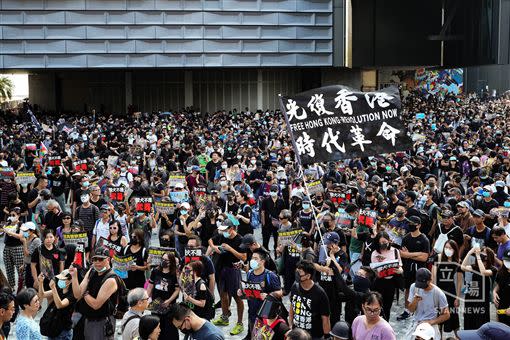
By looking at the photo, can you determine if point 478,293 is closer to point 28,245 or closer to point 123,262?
point 123,262

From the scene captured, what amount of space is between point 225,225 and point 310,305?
9.96 ft

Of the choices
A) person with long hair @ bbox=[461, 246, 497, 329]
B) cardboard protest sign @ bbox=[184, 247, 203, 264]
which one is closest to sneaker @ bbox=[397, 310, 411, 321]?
person with long hair @ bbox=[461, 246, 497, 329]

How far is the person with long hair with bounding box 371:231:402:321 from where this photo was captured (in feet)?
30.4

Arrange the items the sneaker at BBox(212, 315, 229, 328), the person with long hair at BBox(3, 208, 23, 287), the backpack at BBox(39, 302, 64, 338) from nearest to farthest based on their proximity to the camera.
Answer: the backpack at BBox(39, 302, 64, 338) < the sneaker at BBox(212, 315, 229, 328) < the person with long hair at BBox(3, 208, 23, 287)

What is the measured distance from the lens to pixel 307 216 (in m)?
12.3

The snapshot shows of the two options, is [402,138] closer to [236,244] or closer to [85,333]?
[236,244]

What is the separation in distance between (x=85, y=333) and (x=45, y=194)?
234 inches

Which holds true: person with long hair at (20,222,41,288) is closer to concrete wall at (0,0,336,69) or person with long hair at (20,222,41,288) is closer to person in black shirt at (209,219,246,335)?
person in black shirt at (209,219,246,335)

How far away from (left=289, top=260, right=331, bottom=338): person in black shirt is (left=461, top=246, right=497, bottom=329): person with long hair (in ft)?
7.62

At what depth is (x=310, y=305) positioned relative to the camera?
7.40 m

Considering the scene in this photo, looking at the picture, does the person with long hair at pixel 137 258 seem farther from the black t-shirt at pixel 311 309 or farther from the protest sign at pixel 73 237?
the black t-shirt at pixel 311 309

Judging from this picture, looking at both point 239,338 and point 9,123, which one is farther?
point 9,123

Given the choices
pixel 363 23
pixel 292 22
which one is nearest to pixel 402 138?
pixel 292 22

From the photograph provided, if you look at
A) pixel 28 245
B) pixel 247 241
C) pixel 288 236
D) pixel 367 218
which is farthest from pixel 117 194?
pixel 367 218
